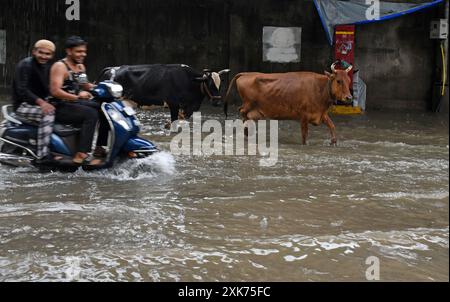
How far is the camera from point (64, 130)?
6.61m

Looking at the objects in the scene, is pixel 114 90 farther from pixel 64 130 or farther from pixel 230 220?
pixel 230 220

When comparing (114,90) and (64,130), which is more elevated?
(114,90)

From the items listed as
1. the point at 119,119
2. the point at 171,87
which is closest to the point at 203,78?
the point at 171,87

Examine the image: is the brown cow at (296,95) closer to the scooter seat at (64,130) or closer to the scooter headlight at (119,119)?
the scooter headlight at (119,119)

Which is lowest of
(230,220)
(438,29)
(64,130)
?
(230,220)

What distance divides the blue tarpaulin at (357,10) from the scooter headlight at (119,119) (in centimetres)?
840

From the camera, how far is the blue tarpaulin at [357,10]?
1383 centimetres

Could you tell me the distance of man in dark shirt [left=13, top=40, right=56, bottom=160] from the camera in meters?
6.37

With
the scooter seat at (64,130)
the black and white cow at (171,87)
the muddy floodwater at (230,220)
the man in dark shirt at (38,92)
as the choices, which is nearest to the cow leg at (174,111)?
the black and white cow at (171,87)

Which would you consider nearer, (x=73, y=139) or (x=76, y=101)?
(x=76, y=101)

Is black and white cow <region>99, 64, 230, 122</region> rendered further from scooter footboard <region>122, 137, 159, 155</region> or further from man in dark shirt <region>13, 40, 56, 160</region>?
man in dark shirt <region>13, 40, 56, 160</region>

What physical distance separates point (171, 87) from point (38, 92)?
4756 mm

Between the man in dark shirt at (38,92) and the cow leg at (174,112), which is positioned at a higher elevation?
the man in dark shirt at (38,92)

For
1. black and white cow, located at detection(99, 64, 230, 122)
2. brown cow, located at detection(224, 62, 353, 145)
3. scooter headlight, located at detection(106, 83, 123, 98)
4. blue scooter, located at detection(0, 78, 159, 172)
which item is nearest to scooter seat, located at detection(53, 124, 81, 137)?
blue scooter, located at detection(0, 78, 159, 172)
